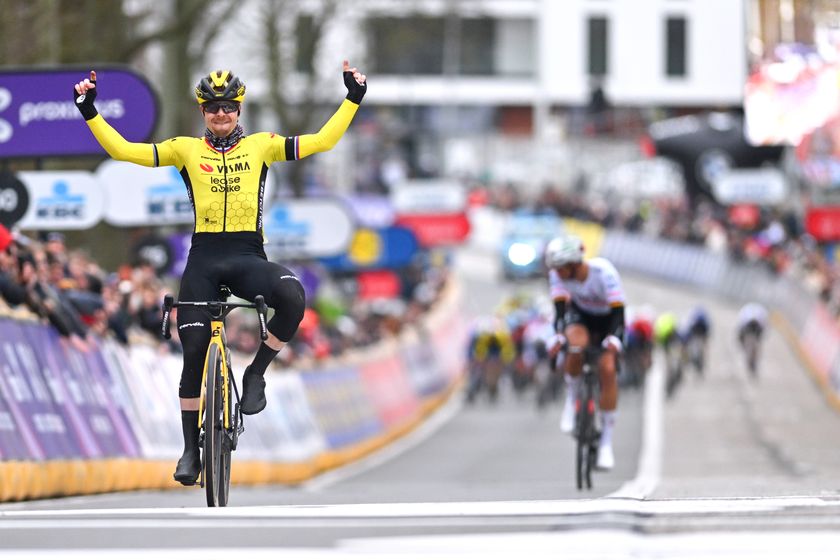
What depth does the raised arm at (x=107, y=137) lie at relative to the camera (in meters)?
10.8

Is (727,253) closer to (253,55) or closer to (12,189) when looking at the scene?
(253,55)

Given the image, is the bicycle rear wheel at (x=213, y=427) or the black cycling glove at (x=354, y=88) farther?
the black cycling glove at (x=354, y=88)

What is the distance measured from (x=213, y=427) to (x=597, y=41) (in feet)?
210

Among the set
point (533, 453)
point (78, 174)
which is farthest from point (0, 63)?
point (533, 453)

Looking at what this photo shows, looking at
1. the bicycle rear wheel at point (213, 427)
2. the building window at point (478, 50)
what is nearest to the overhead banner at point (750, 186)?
the building window at point (478, 50)

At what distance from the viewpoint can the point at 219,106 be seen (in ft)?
34.8

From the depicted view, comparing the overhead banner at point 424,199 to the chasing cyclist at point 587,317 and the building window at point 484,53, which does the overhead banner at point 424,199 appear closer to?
the building window at point 484,53

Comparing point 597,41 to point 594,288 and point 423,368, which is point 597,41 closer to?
point 423,368

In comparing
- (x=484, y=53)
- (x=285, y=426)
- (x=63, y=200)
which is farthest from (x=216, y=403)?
(x=484, y=53)

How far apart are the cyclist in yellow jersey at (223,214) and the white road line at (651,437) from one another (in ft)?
13.7

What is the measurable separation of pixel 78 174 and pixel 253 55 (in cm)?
2553

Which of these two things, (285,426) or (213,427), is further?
(285,426)

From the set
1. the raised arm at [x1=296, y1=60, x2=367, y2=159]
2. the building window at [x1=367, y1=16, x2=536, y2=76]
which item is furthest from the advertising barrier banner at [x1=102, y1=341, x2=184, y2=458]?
the building window at [x1=367, y1=16, x2=536, y2=76]

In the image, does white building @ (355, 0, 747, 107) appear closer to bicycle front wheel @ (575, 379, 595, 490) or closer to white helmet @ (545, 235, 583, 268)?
bicycle front wheel @ (575, 379, 595, 490)
